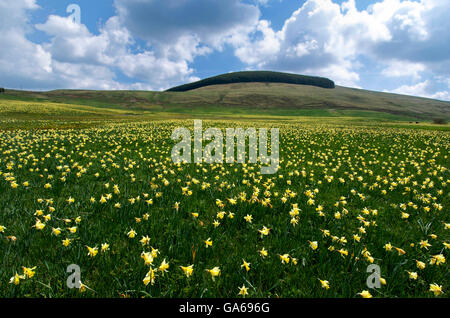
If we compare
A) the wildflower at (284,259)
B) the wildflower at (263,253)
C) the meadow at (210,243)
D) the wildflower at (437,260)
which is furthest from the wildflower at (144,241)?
the wildflower at (437,260)

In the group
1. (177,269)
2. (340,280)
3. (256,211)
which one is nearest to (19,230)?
(177,269)

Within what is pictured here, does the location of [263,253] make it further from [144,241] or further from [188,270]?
[144,241]

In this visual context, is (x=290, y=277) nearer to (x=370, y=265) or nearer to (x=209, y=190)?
(x=370, y=265)

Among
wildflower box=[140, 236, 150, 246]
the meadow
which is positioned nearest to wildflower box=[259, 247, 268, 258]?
the meadow

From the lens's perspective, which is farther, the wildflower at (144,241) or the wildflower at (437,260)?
Result: the wildflower at (144,241)

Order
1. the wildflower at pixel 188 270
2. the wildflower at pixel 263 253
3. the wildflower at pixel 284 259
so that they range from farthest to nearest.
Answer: the wildflower at pixel 263 253, the wildflower at pixel 284 259, the wildflower at pixel 188 270

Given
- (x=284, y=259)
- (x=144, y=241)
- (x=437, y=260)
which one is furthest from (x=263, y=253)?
(x=437, y=260)

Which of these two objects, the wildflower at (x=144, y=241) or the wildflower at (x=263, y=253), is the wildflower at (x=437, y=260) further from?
the wildflower at (x=144, y=241)

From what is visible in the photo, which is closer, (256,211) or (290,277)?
(290,277)

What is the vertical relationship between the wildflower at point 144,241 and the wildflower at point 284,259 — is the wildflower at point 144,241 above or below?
above
